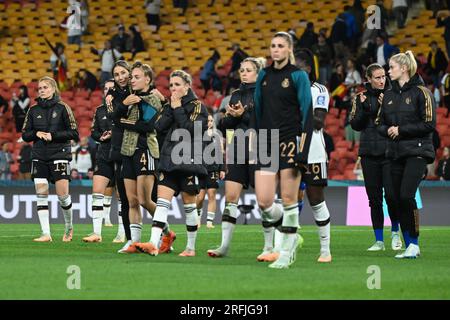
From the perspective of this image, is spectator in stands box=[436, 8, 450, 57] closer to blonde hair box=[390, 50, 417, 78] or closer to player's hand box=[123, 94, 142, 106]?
blonde hair box=[390, 50, 417, 78]

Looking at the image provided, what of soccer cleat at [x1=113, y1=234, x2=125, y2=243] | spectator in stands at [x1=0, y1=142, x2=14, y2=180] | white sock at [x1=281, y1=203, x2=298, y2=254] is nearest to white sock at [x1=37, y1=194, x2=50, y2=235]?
soccer cleat at [x1=113, y1=234, x2=125, y2=243]

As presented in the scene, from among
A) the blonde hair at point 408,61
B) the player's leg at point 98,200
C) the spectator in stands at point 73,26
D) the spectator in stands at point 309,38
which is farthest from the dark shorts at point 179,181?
the spectator in stands at point 73,26

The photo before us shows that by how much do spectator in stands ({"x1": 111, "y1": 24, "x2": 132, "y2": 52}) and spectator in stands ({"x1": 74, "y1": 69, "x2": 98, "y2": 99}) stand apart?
133cm

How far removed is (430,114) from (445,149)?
40.3 feet

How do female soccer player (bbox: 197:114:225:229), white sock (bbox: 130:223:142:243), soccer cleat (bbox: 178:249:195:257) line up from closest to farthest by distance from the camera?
soccer cleat (bbox: 178:249:195:257) < white sock (bbox: 130:223:142:243) < female soccer player (bbox: 197:114:225:229)

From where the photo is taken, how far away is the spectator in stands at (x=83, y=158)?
90.2 ft

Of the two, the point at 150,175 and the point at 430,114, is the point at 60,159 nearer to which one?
the point at 150,175

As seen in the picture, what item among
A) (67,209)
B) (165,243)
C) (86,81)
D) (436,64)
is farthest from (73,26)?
(165,243)

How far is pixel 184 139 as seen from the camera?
13406mm

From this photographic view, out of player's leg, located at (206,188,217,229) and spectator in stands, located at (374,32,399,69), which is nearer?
player's leg, located at (206,188,217,229)

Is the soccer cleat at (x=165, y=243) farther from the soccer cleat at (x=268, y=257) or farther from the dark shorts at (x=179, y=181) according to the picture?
the soccer cleat at (x=268, y=257)

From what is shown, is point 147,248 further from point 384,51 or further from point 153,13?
point 153,13

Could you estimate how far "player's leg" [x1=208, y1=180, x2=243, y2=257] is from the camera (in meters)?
13.5

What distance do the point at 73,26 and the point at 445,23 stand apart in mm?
12517
